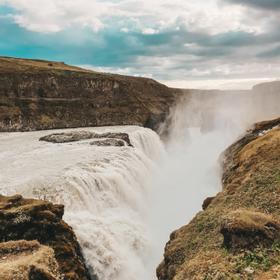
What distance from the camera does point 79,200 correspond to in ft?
86.4

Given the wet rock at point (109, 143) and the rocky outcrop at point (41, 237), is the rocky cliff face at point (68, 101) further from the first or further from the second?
the rocky outcrop at point (41, 237)

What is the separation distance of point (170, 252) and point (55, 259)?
5.77 metres

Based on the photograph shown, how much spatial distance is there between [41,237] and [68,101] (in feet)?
249

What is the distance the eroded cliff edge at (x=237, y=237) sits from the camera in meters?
14.2

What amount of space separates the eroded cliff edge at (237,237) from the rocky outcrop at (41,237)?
15.4 feet

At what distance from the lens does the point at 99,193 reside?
29.1 meters

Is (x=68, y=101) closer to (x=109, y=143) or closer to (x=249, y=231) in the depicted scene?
(x=109, y=143)

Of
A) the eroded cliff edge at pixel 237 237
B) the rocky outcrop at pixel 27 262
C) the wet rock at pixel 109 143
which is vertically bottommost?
the wet rock at pixel 109 143

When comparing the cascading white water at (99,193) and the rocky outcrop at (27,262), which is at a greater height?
the rocky outcrop at (27,262)

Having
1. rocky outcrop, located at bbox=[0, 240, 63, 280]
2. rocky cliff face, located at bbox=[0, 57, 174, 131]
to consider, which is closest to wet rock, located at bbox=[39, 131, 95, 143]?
rocky cliff face, located at bbox=[0, 57, 174, 131]

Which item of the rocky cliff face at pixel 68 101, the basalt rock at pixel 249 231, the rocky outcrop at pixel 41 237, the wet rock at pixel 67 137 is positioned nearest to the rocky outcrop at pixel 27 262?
the rocky outcrop at pixel 41 237

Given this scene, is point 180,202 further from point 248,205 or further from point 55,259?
point 55,259

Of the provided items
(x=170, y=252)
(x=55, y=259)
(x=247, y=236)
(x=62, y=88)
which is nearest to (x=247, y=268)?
(x=247, y=236)

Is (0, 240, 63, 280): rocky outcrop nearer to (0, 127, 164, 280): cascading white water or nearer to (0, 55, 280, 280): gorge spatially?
(0, 55, 280, 280): gorge
